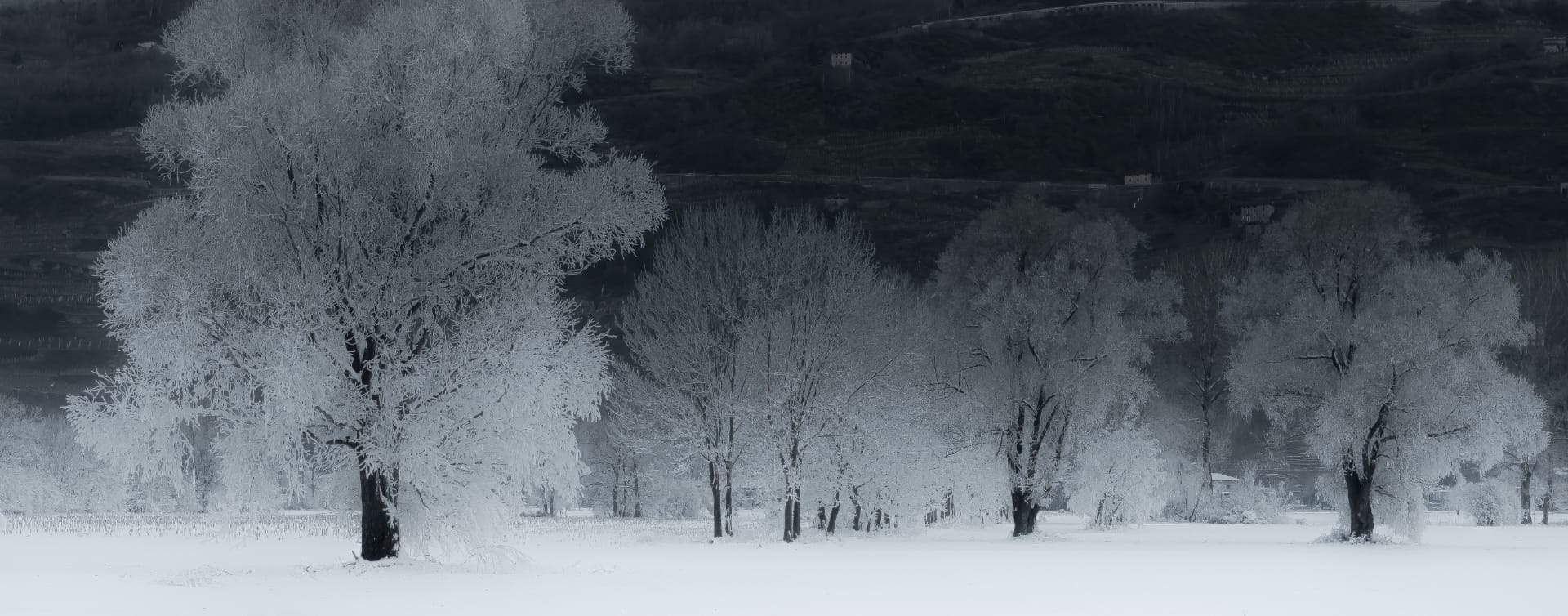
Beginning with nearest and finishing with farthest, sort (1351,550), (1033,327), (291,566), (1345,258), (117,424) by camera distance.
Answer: (117,424) → (291,566) → (1351,550) → (1345,258) → (1033,327)

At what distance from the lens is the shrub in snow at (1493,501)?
215 feet

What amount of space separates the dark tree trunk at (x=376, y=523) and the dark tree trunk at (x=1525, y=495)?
5766cm

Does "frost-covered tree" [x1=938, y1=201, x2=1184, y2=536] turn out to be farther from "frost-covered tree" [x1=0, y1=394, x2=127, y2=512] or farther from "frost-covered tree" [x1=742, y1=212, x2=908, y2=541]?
"frost-covered tree" [x1=0, y1=394, x2=127, y2=512]

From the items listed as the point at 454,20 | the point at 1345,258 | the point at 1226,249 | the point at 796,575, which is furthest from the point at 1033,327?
the point at 1226,249

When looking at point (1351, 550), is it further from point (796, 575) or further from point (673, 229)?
point (673, 229)

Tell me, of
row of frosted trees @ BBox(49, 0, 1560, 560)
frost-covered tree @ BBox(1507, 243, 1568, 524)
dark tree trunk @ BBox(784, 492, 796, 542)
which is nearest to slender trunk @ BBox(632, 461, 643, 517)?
dark tree trunk @ BBox(784, 492, 796, 542)

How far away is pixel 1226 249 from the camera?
82.8 m

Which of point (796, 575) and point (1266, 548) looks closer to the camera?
point (796, 575)

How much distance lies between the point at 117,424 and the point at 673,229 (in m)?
27.4

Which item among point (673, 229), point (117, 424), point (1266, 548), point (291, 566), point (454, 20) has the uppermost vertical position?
point (454, 20)

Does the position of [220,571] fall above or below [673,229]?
below

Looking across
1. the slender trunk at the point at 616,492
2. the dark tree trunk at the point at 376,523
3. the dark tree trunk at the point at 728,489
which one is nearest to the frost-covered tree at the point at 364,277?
the dark tree trunk at the point at 376,523

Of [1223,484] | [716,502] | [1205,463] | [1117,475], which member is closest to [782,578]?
[716,502]

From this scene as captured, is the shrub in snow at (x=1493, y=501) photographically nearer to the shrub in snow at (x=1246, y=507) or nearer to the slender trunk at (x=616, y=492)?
the shrub in snow at (x=1246, y=507)
